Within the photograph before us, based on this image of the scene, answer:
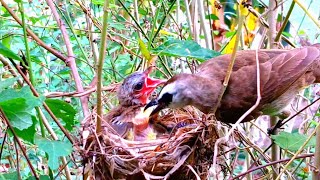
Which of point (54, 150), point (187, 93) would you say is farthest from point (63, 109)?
point (187, 93)

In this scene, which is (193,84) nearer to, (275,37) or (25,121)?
(275,37)

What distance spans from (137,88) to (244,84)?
41cm

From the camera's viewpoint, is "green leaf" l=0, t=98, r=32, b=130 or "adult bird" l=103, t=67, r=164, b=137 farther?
"adult bird" l=103, t=67, r=164, b=137

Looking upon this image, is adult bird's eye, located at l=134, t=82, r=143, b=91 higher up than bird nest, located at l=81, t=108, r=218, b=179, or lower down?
higher up

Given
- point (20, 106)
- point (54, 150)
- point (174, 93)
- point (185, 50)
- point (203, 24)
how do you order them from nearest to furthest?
point (20, 106), point (54, 150), point (185, 50), point (174, 93), point (203, 24)

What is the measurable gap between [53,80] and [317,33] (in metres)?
1.72

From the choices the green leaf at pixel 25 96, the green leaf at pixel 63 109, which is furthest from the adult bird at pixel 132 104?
the green leaf at pixel 25 96

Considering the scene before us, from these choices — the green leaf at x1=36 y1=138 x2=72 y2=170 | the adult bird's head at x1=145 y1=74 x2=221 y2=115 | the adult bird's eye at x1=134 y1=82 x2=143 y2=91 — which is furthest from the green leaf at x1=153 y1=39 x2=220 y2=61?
the green leaf at x1=36 y1=138 x2=72 y2=170

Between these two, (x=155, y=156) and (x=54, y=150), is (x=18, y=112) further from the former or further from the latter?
(x=155, y=156)

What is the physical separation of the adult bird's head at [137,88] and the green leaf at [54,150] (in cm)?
64

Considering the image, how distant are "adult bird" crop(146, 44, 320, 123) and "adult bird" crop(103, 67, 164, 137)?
0.12 metres

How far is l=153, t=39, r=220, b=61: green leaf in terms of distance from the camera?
169cm

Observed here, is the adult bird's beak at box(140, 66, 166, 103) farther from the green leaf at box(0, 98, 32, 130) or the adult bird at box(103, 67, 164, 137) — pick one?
the green leaf at box(0, 98, 32, 130)

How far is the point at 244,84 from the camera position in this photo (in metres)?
2.03
